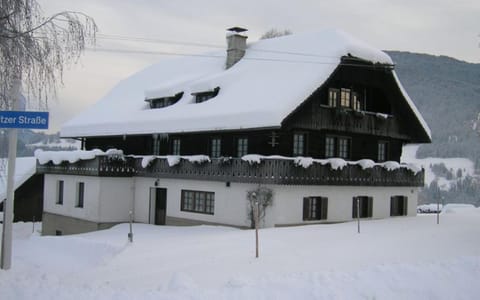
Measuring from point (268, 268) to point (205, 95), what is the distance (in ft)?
56.1

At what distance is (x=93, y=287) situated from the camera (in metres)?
11.0

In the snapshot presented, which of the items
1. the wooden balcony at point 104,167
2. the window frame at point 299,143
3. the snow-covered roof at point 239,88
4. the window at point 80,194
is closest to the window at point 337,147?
the window frame at point 299,143

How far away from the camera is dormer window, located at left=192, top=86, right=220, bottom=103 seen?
28.2 m

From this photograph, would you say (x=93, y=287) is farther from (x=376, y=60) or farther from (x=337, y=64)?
(x=376, y=60)

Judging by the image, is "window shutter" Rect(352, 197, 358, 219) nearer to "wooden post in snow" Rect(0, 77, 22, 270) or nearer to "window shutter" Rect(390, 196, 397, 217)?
"window shutter" Rect(390, 196, 397, 217)

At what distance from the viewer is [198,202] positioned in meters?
26.4

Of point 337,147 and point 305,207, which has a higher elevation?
point 337,147

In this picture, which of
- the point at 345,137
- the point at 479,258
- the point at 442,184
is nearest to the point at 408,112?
the point at 345,137

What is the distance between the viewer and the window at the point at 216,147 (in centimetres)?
2699

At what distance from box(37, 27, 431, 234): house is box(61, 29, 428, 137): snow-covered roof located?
0.26 feet

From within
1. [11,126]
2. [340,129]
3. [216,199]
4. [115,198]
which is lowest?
[115,198]

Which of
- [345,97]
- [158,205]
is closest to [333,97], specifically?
[345,97]

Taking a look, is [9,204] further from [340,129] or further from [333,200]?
[340,129]

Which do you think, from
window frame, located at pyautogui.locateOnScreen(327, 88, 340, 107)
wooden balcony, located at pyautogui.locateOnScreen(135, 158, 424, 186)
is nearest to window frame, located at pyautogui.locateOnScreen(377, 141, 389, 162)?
wooden balcony, located at pyautogui.locateOnScreen(135, 158, 424, 186)
